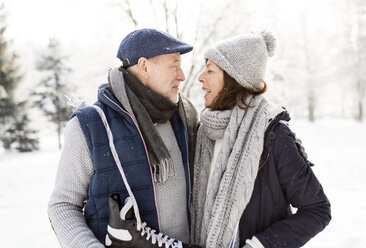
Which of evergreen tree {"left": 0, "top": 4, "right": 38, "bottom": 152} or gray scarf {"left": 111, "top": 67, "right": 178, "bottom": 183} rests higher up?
gray scarf {"left": 111, "top": 67, "right": 178, "bottom": 183}

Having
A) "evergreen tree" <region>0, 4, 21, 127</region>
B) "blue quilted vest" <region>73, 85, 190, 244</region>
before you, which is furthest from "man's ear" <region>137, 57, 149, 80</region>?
"evergreen tree" <region>0, 4, 21, 127</region>

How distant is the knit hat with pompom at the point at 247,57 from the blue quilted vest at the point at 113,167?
695 mm

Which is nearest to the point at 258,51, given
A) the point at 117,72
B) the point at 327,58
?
the point at 117,72

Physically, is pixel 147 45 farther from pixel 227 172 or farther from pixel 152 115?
pixel 227 172

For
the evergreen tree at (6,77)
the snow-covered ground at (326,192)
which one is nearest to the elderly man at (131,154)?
the snow-covered ground at (326,192)

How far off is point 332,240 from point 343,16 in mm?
25327

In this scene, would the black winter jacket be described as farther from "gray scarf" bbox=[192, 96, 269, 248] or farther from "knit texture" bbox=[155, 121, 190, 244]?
"knit texture" bbox=[155, 121, 190, 244]

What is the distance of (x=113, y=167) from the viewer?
168cm

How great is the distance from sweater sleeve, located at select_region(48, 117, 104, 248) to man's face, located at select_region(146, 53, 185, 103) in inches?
21.6

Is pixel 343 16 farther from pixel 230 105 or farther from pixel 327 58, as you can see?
pixel 230 105

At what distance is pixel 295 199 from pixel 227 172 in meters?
0.40

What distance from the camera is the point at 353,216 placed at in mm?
5547

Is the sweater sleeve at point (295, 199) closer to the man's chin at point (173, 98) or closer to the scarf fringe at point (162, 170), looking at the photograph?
the scarf fringe at point (162, 170)

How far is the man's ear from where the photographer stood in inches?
75.5
